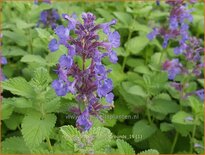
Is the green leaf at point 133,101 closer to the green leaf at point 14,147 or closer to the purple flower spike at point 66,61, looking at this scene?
the green leaf at point 14,147

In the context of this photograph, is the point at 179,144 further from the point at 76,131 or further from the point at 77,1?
the point at 77,1

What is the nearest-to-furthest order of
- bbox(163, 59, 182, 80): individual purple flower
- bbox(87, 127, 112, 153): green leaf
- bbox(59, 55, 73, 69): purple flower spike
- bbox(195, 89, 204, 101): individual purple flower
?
bbox(59, 55, 73, 69): purple flower spike
bbox(87, 127, 112, 153): green leaf
bbox(195, 89, 204, 101): individual purple flower
bbox(163, 59, 182, 80): individual purple flower

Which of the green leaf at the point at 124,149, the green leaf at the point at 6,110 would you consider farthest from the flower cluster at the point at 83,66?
the green leaf at the point at 6,110

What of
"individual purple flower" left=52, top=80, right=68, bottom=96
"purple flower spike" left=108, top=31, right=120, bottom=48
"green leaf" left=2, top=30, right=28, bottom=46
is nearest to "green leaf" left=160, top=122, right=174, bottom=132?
"purple flower spike" left=108, top=31, right=120, bottom=48

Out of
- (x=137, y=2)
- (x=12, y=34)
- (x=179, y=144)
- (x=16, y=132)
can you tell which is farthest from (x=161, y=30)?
(x=16, y=132)

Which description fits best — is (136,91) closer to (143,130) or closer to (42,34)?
(143,130)

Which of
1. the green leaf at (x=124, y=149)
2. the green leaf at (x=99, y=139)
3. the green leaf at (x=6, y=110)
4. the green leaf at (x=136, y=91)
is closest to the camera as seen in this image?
the green leaf at (x=99, y=139)

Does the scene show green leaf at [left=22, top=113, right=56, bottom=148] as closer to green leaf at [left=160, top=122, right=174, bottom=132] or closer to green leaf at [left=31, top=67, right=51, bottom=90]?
green leaf at [left=31, top=67, right=51, bottom=90]
